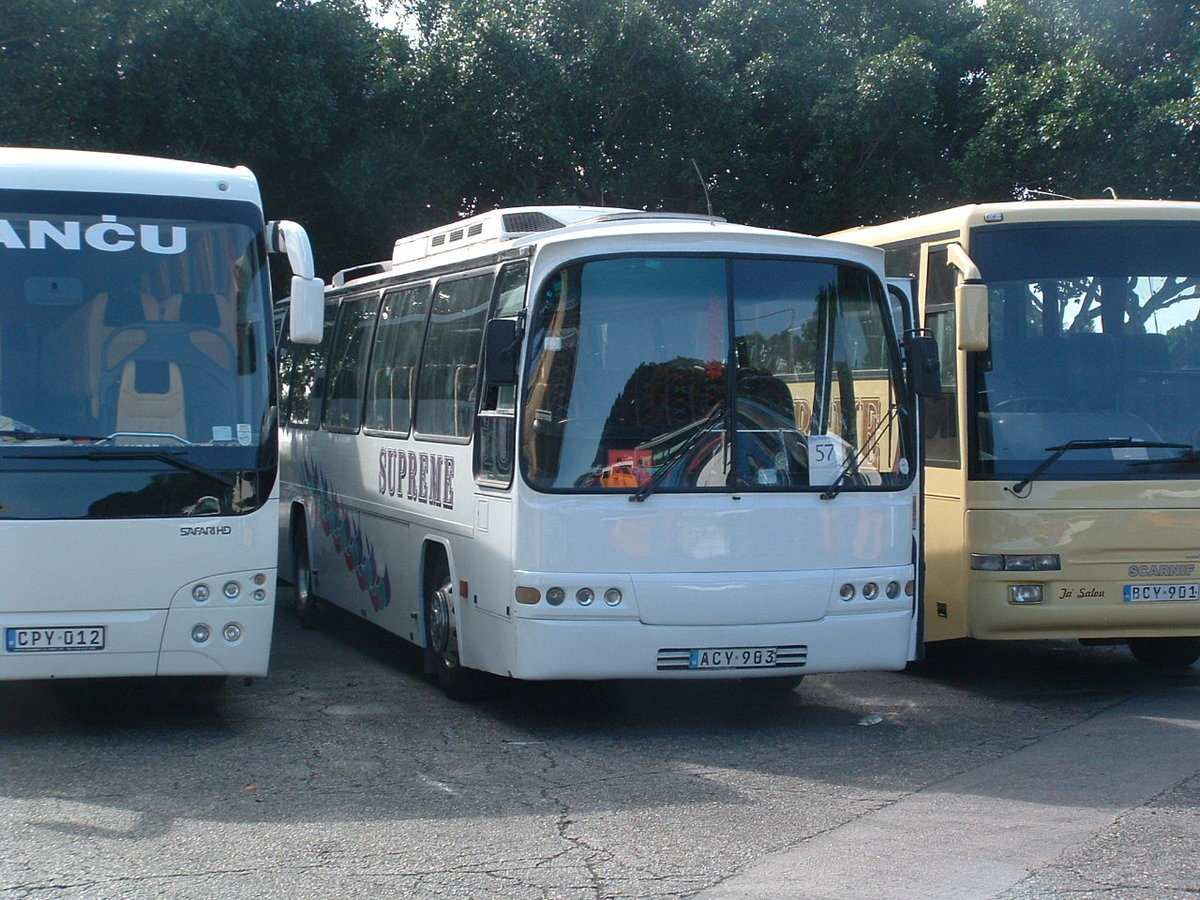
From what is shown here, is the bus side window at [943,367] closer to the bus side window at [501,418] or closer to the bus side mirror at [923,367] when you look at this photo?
the bus side mirror at [923,367]

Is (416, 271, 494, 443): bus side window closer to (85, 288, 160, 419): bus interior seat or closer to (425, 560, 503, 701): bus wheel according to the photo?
(425, 560, 503, 701): bus wheel

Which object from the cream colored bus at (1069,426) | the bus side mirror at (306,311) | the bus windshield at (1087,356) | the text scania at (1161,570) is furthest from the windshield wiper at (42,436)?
the text scania at (1161,570)

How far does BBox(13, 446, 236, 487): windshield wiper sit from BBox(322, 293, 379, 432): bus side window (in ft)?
11.2

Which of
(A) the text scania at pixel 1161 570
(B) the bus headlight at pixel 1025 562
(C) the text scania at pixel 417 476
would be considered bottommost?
(A) the text scania at pixel 1161 570

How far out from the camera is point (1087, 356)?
376 inches

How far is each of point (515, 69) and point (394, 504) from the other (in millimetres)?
9551

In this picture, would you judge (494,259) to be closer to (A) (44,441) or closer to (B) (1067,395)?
(A) (44,441)

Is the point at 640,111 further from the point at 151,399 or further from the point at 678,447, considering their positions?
the point at 151,399

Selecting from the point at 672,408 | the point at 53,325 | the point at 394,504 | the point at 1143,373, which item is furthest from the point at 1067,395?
the point at 53,325

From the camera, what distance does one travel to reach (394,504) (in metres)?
10.4

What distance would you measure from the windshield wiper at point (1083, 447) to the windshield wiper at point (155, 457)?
15.8 feet

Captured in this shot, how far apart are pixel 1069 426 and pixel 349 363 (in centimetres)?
567

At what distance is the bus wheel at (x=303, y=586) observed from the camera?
12992 mm

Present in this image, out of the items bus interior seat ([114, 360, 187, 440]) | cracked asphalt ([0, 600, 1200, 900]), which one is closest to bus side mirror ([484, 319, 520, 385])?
bus interior seat ([114, 360, 187, 440])
